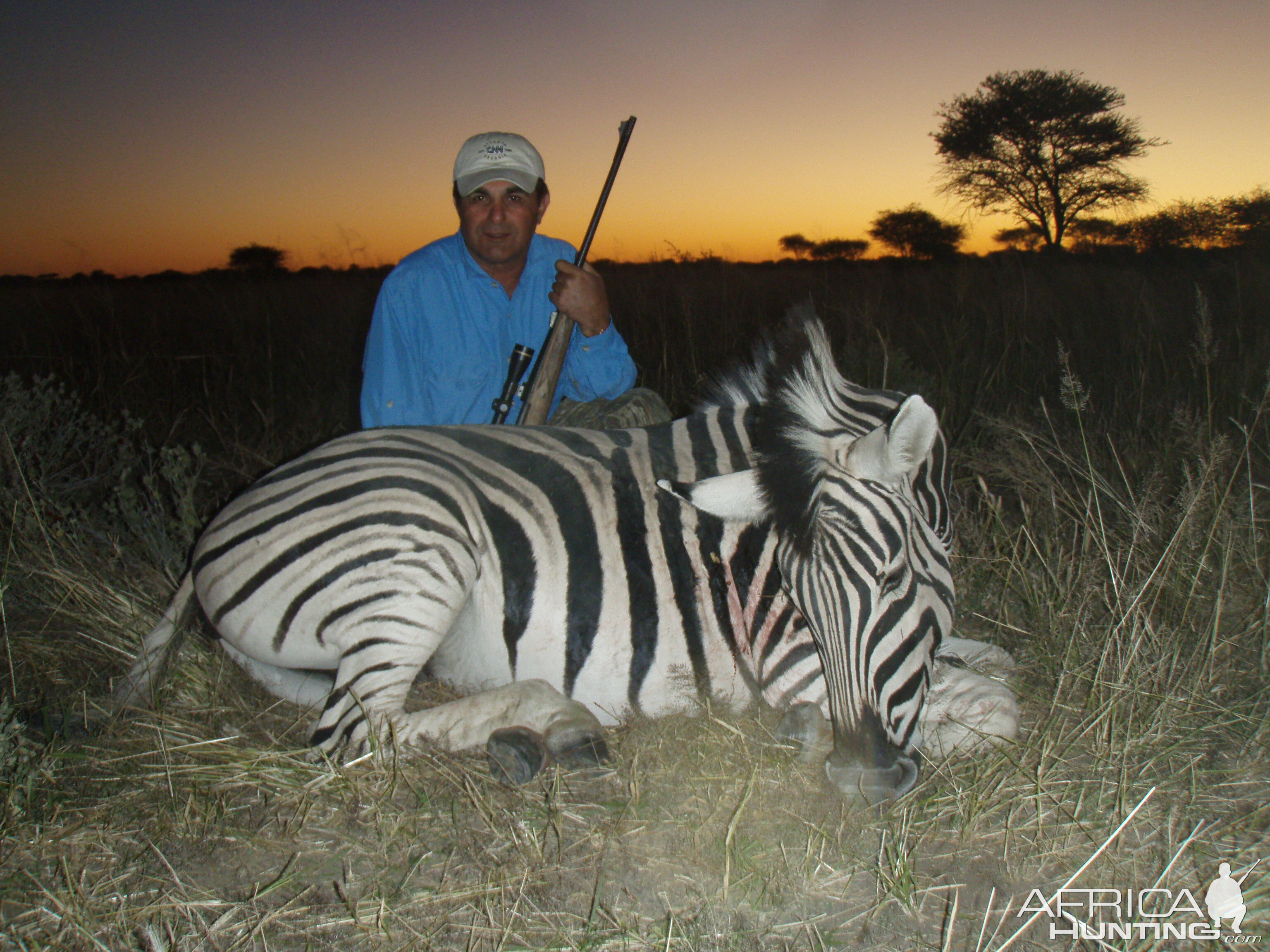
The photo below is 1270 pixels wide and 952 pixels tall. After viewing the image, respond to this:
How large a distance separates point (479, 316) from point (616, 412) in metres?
0.84

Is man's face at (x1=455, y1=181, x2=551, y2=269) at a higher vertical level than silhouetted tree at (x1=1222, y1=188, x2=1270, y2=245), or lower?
lower

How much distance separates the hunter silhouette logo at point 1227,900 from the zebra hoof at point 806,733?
31.6 inches

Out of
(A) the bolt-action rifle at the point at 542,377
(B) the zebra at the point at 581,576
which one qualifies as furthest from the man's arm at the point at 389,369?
(B) the zebra at the point at 581,576

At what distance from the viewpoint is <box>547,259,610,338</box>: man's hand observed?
3588mm

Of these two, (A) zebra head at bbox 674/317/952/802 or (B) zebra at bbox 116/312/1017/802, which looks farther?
(B) zebra at bbox 116/312/1017/802

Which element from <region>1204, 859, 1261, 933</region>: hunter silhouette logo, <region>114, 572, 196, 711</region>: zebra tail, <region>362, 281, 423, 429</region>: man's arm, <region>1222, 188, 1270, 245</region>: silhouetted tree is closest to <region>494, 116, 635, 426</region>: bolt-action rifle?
<region>362, 281, 423, 429</region>: man's arm

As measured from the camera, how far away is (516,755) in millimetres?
1997

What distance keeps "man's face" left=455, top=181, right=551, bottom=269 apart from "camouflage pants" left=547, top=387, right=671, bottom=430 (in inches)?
29.4

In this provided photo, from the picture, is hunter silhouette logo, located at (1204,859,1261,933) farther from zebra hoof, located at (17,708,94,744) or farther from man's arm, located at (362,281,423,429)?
man's arm, located at (362,281,423,429)

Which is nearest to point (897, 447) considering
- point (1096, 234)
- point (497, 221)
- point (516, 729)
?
point (516, 729)

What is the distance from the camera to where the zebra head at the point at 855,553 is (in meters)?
1.82

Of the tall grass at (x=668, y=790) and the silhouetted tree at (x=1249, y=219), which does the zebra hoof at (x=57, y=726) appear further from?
the silhouetted tree at (x=1249, y=219)

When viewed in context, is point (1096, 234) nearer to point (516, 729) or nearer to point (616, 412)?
point (616, 412)

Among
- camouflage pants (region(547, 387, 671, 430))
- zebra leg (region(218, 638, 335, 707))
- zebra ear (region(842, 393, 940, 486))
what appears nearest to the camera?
zebra ear (region(842, 393, 940, 486))
